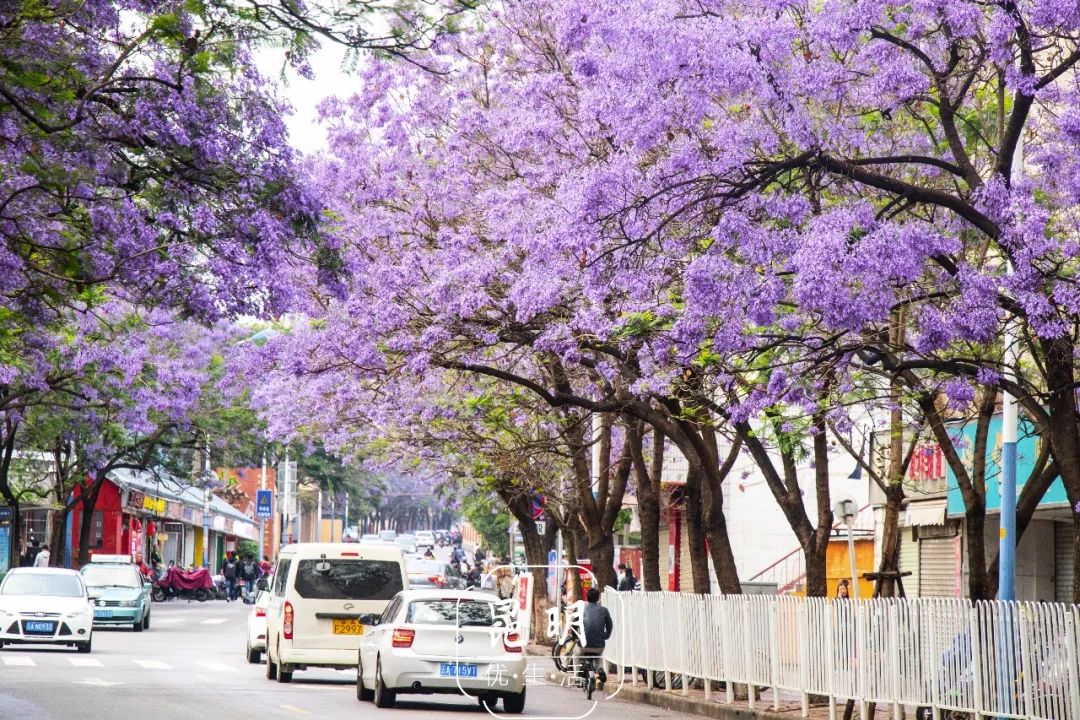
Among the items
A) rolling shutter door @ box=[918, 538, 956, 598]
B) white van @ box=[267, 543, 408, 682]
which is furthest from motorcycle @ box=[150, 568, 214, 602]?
white van @ box=[267, 543, 408, 682]

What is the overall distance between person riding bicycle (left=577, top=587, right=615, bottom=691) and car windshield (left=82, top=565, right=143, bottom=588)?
19.8 m

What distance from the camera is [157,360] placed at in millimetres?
41000

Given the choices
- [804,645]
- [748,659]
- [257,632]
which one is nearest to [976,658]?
[804,645]

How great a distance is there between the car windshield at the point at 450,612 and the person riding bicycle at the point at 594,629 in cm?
236

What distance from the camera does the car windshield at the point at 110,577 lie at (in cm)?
4053

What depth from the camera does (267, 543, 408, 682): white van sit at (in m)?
24.3

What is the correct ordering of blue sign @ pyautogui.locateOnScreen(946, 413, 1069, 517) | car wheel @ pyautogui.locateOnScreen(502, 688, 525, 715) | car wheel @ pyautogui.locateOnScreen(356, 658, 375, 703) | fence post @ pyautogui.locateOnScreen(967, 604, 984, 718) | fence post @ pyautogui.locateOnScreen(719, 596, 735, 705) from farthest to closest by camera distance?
1. blue sign @ pyautogui.locateOnScreen(946, 413, 1069, 517)
2. fence post @ pyautogui.locateOnScreen(719, 596, 735, 705)
3. car wheel @ pyautogui.locateOnScreen(356, 658, 375, 703)
4. car wheel @ pyautogui.locateOnScreen(502, 688, 525, 715)
5. fence post @ pyautogui.locateOnScreen(967, 604, 984, 718)

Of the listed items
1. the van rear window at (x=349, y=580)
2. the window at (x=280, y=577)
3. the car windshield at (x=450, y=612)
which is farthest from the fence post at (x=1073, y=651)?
the window at (x=280, y=577)

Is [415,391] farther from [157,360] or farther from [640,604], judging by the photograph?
[157,360]

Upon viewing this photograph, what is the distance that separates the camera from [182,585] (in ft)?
214

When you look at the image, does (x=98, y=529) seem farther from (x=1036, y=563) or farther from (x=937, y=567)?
(x=1036, y=563)

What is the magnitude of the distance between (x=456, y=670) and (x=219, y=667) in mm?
8302

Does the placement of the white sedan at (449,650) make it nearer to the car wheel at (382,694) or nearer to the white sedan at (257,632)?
the car wheel at (382,694)

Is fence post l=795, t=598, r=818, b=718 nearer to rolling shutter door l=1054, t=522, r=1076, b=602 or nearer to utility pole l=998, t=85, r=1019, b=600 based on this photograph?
utility pole l=998, t=85, r=1019, b=600
